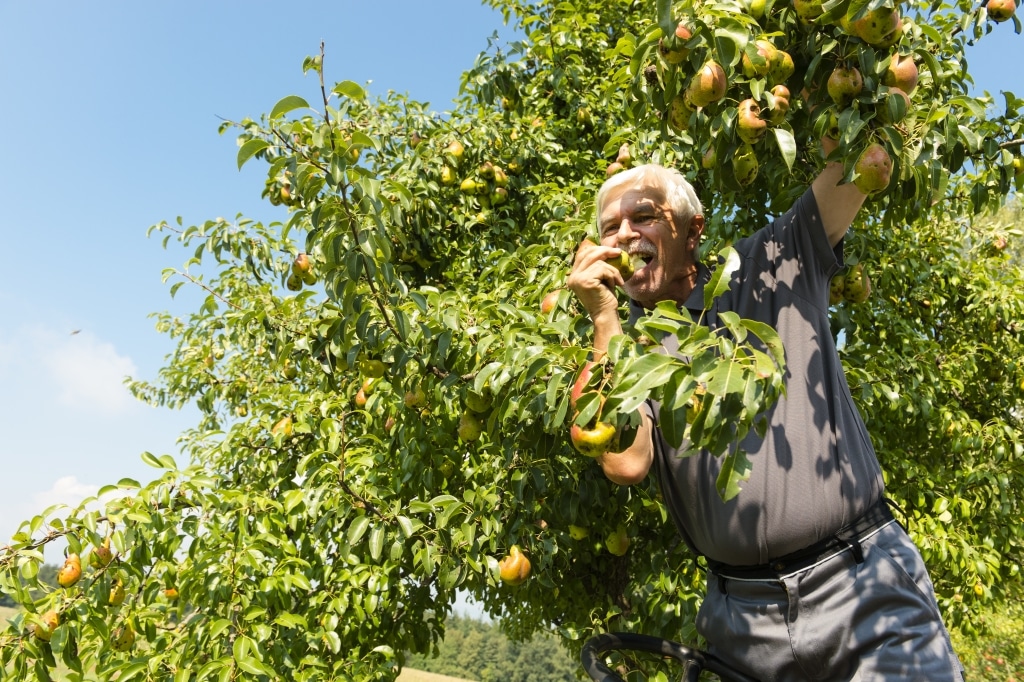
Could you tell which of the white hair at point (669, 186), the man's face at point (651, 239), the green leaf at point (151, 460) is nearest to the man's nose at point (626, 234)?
the man's face at point (651, 239)

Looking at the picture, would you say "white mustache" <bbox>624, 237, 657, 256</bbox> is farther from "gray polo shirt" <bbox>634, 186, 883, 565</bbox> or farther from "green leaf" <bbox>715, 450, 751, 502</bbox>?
"green leaf" <bbox>715, 450, 751, 502</bbox>

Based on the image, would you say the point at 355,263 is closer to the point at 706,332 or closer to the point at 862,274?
the point at 706,332

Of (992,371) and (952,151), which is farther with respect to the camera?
(992,371)

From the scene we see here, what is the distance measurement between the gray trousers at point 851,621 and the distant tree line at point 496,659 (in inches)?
1728

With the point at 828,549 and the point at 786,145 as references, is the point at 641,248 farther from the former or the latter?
the point at 828,549

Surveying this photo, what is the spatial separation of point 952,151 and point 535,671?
52235 millimetres

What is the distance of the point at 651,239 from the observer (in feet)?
5.88

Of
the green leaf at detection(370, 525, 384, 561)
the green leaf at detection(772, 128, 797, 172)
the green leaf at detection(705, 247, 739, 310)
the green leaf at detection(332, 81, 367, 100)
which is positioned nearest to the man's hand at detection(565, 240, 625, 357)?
the green leaf at detection(705, 247, 739, 310)

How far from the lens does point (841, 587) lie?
4.50 ft

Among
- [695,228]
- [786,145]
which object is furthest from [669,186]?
[786,145]

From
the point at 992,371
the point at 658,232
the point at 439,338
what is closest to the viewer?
the point at 658,232

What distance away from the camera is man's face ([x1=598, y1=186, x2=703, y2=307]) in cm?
179

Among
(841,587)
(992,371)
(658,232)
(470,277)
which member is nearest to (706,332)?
(841,587)

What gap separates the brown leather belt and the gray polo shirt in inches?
0.7
